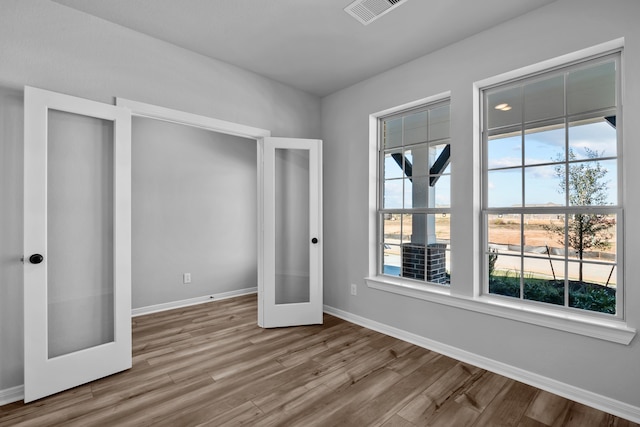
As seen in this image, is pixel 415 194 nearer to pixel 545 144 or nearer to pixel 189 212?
pixel 545 144

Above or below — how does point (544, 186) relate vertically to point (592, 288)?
above

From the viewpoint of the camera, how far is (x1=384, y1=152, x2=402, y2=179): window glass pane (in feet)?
11.6

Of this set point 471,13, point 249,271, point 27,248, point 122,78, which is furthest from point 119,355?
point 471,13

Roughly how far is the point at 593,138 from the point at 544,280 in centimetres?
111

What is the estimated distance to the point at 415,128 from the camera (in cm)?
343

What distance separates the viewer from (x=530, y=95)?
2.62m

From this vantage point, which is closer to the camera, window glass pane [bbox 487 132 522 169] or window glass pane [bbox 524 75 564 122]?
window glass pane [bbox 524 75 564 122]

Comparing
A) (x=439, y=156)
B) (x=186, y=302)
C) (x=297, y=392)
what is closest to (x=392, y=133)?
(x=439, y=156)

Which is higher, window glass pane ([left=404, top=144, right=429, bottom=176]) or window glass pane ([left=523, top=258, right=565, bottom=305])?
window glass pane ([left=404, top=144, right=429, bottom=176])

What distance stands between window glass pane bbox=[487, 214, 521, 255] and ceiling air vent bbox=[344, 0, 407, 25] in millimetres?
1898

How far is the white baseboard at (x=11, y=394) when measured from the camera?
2.16m

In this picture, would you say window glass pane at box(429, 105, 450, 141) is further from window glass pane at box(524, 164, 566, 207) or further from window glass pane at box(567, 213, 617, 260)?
window glass pane at box(567, 213, 617, 260)

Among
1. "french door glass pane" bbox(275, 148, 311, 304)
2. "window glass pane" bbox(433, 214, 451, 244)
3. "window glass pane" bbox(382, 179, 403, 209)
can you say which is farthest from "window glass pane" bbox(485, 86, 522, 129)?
"french door glass pane" bbox(275, 148, 311, 304)

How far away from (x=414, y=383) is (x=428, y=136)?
227 cm
